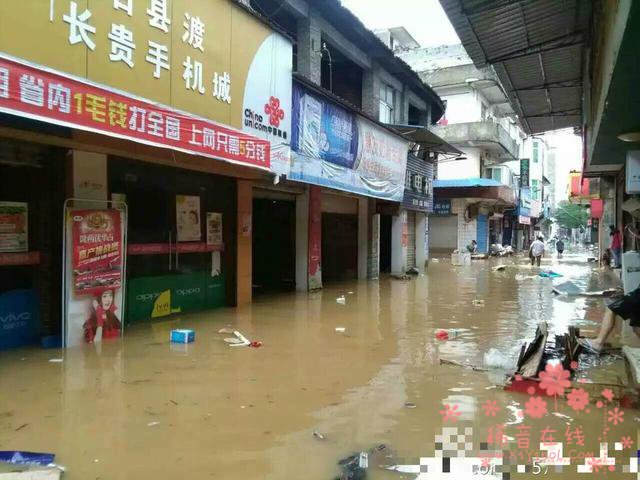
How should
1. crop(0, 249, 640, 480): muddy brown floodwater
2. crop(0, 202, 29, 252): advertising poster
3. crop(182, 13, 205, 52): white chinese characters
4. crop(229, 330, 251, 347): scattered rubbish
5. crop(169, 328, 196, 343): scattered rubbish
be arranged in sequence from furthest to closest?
1. crop(169, 328, 196, 343): scattered rubbish
2. crop(229, 330, 251, 347): scattered rubbish
3. crop(182, 13, 205, 52): white chinese characters
4. crop(0, 202, 29, 252): advertising poster
5. crop(0, 249, 640, 480): muddy brown floodwater

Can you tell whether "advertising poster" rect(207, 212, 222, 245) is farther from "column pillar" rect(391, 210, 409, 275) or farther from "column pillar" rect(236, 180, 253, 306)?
"column pillar" rect(391, 210, 409, 275)

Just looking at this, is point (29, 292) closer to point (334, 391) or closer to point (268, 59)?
point (334, 391)

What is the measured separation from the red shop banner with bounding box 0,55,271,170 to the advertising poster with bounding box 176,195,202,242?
2226 mm

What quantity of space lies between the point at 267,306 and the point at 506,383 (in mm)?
6457

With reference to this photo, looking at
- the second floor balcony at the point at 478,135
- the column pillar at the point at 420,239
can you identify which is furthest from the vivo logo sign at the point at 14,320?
the second floor balcony at the point at 478,135

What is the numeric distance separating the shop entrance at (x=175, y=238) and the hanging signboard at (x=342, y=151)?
1.77m

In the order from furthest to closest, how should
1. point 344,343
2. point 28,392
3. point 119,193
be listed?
point 119,193, point 344,343, point 28,392

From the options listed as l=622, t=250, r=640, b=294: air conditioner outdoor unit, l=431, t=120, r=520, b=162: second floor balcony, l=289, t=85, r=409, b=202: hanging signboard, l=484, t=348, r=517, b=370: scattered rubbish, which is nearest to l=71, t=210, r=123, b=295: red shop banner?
l=289, t=85, r=409, b=202: hanging signboard

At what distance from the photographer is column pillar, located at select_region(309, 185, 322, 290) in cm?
1370

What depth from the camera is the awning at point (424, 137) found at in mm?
16078

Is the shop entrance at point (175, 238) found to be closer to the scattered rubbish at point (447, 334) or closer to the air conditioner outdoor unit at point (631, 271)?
the scattered rubbish at point (447, 334)

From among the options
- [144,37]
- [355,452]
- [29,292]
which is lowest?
[355,452]

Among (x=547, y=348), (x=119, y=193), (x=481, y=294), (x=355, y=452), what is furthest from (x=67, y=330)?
(x=481, y=294)

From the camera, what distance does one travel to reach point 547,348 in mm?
6730
